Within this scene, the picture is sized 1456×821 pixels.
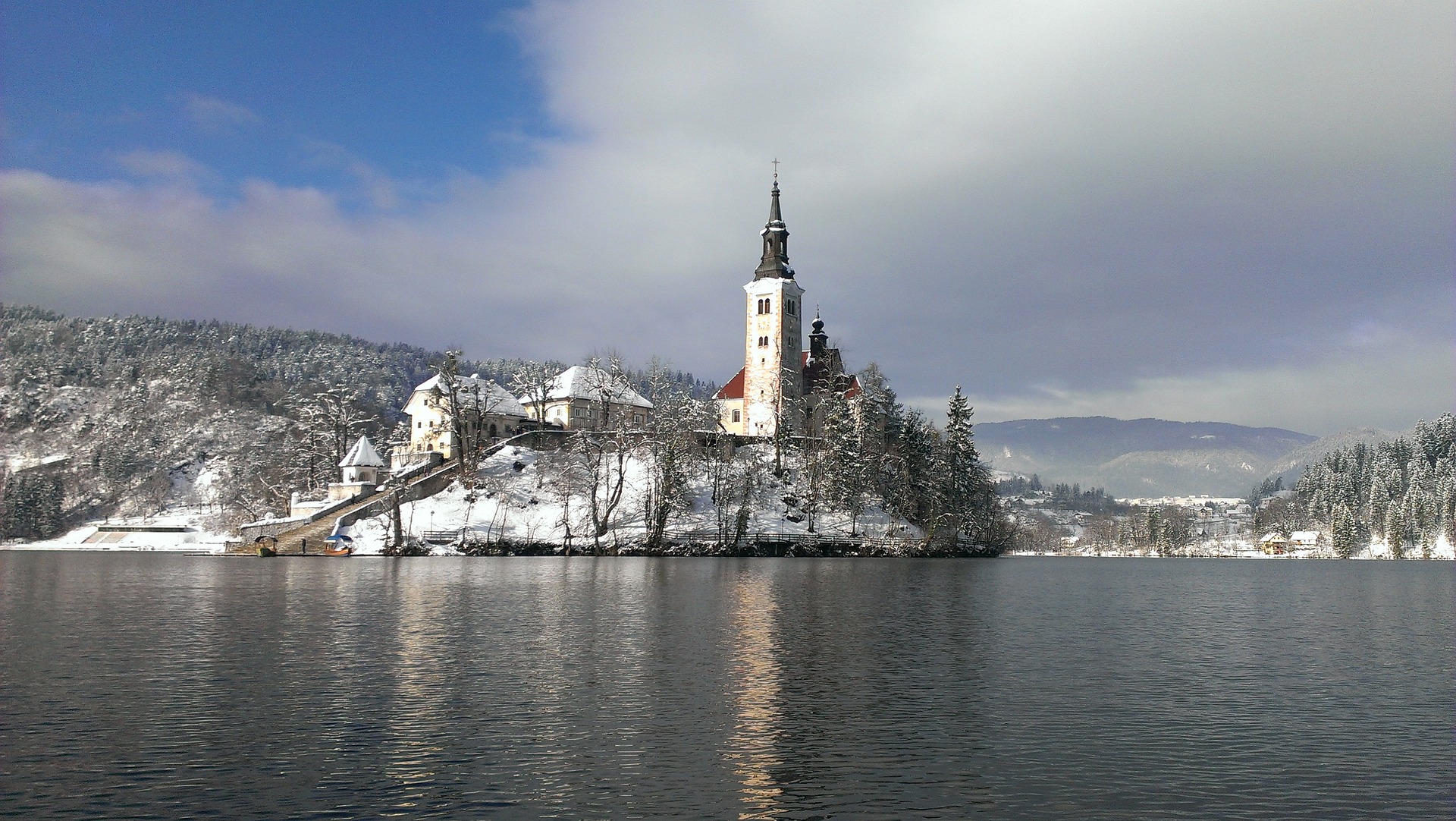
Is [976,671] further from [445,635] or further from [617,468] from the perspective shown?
[617,468]

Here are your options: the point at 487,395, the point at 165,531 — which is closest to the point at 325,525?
the point at 487,395

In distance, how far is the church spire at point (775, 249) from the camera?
124 metres

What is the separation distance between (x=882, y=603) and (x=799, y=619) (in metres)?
8.34

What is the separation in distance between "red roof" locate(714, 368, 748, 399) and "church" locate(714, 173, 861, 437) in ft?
0.45

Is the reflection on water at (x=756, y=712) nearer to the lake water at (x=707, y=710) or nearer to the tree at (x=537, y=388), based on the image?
the lake water at (x=707, y=710)

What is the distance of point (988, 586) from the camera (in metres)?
60.3

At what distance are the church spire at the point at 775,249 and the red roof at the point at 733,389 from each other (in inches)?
504

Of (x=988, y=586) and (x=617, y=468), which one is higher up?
(x=617, y=468)

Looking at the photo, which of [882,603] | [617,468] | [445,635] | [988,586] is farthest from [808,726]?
[617,468]

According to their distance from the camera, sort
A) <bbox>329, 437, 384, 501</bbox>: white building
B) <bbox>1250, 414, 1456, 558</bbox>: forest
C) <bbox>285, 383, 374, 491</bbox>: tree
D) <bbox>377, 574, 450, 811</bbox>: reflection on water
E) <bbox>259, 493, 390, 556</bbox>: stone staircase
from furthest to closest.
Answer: <bbox>1250, 414, 1456, 558</bbox>: forest < <bbox>285, 383, 374, 491</bbox>: tree < <bbox>329, 437, 384, 501</bbox>: white building < <bbox>259, 493, 390, 556</bbox>: stone staircase < <bbox>377, 574, 450, 811</bbox>: reflection on water

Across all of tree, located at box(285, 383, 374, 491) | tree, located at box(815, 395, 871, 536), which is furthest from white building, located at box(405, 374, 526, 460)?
tree, located at box(815, 395, 871, 536)

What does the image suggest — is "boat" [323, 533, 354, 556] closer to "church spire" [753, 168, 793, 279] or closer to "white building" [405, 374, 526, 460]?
"white building" [405, 374, 526, 460]

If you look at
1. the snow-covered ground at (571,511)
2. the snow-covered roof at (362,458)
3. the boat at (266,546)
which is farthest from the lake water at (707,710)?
the snow-covered roof at (362,458)

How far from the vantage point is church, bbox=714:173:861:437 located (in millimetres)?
121250
